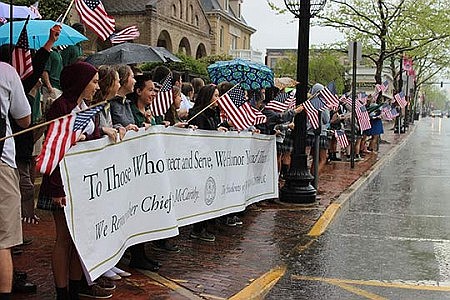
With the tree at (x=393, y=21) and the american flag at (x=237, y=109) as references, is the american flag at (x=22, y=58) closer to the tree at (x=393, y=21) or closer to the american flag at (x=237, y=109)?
the american flag at (x=237, y=109)

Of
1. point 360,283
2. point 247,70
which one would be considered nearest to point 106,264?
point 360,283

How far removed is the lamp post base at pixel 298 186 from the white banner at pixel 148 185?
150 cm

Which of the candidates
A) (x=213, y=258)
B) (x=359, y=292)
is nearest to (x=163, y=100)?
(x=213, y=258)

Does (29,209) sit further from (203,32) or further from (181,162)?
(203,32)

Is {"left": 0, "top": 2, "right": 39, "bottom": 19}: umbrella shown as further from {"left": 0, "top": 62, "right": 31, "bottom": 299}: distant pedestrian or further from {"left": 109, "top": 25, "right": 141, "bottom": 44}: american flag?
{"left": 0, "top": 62, "right": 31, "bottom": 299}: distant pedestrian

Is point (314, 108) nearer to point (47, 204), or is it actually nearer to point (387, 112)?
point (47, 204)

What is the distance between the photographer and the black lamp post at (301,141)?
10672 mm

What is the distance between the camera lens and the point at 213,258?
6977 mm

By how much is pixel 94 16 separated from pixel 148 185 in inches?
88.2

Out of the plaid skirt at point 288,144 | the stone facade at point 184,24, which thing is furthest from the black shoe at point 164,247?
the stone facade at point 184,24

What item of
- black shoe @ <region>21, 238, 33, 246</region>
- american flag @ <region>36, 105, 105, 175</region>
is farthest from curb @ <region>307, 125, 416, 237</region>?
american flag @ <region>36, 105, 105, 175</region>

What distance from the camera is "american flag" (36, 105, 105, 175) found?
14.6 feet

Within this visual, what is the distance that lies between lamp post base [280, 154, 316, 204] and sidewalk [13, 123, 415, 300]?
1.24ft

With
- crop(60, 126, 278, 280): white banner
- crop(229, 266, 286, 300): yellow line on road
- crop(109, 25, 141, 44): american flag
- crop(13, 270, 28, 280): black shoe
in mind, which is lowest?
crop(229, 266, 286, 300): yellow line on road
